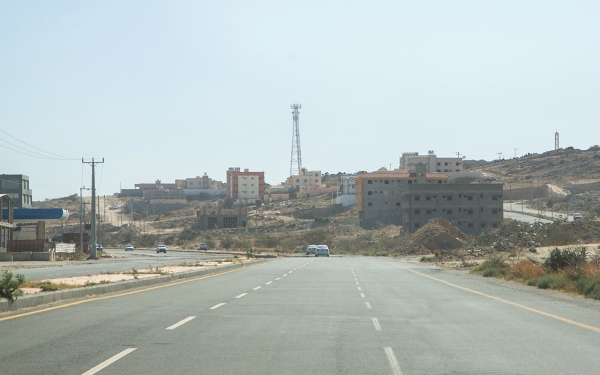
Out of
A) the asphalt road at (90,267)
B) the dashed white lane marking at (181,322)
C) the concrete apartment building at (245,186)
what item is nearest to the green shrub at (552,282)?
the dashed white lane marking at (181,322)

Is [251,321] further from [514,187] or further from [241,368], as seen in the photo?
[514,187]

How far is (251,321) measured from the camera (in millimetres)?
12727

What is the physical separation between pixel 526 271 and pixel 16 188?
399 feet

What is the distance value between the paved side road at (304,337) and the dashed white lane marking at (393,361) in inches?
1.0

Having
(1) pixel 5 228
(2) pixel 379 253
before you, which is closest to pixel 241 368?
(1) pixel 5 228

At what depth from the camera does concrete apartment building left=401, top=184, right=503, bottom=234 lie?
345ft

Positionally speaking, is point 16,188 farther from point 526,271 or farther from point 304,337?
point 304,337

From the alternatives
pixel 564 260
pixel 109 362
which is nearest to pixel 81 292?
pixel 109 362

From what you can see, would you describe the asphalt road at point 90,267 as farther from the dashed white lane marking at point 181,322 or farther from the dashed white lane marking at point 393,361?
the dashed white lane marking at point 393,361

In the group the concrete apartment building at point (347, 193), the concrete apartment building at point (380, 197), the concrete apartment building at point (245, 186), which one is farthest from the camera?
the concrete apartment building at point (245, 186)

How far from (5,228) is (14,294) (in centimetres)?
5978

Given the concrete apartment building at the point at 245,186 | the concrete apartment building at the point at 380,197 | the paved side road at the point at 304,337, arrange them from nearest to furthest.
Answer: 1. the paved side road at the point at 304,337
2. the concrete apartment building at the point at 380,197
3. the concrete apartment building at the point at 245,186

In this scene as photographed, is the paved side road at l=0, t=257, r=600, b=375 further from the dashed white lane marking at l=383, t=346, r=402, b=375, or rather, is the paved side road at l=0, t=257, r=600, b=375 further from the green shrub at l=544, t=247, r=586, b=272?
the green shrub at l=544, t=247, r=586, b=272

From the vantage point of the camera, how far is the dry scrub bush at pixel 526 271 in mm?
27595
